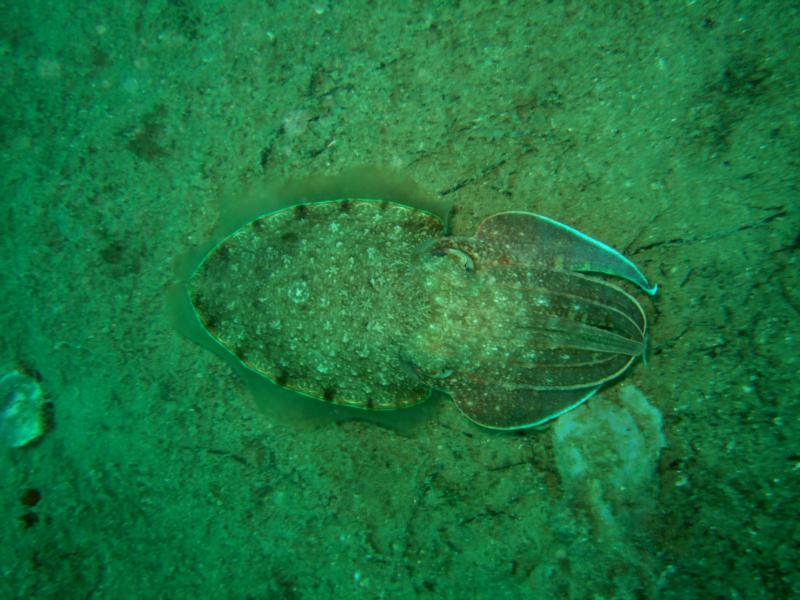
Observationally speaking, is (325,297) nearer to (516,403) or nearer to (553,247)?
(516,403)

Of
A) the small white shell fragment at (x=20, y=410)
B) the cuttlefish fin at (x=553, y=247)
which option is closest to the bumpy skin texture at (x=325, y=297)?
the cuttlefish fin at (x=553, y=247)

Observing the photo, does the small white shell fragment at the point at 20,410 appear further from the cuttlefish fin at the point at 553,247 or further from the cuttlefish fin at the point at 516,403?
the cuttlefish fin at the point at 553,247

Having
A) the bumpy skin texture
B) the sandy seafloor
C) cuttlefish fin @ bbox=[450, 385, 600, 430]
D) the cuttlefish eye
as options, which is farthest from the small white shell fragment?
the cuttlefish eye

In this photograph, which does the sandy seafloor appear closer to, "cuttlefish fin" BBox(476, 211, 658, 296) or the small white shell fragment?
the small white shell fragment

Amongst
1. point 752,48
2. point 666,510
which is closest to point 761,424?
point 666,510

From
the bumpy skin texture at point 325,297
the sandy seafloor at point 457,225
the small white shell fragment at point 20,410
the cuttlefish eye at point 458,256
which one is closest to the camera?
the sandy seafloor at point 457,225

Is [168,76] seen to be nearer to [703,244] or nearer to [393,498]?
Answer: [393,498]
